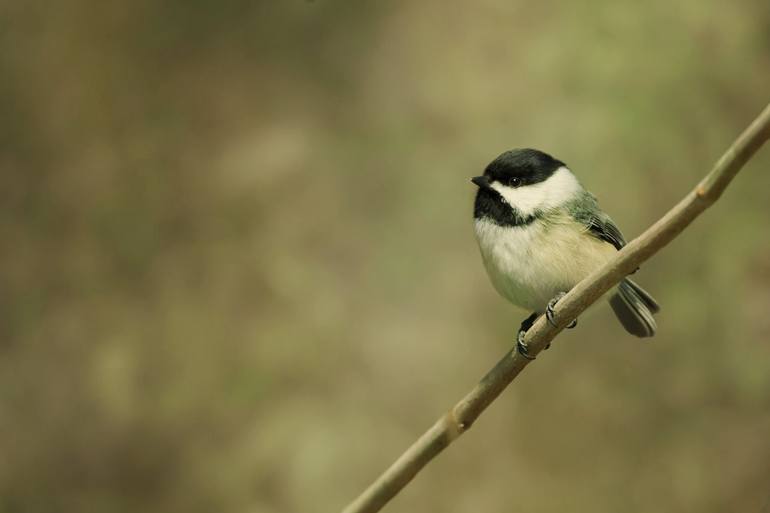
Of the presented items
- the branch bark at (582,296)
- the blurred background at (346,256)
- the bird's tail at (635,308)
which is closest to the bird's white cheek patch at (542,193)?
the bird's tail at (635,308)

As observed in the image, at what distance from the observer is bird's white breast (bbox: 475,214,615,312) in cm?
204

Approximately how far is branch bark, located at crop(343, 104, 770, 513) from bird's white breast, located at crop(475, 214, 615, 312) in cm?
34

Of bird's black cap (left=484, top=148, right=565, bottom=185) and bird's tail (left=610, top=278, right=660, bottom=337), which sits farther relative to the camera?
bird's tail (left=610, top=278, right=660, bottom=337)

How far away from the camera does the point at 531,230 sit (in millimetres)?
2062

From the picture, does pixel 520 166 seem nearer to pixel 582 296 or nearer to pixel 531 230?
pixel 531 230

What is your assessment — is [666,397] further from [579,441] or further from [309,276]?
[309,276]

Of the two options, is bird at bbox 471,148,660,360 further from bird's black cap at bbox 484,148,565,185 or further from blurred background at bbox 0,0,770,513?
blurred background at bbox 0,0,770,513

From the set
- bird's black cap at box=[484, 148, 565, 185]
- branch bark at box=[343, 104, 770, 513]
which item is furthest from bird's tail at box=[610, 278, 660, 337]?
branch bark at box=[343, 104, 770, 513]

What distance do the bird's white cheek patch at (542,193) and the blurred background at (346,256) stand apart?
1581 mm

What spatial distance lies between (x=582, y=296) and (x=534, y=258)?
594mm

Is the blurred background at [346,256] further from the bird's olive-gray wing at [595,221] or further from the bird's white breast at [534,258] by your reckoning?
the bird's white breast at [534,258]

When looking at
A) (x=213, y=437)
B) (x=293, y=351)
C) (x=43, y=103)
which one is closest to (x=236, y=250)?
(x=293, y=351)

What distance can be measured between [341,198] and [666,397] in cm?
173

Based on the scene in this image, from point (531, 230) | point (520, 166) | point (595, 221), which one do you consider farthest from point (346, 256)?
point (520, 166)
